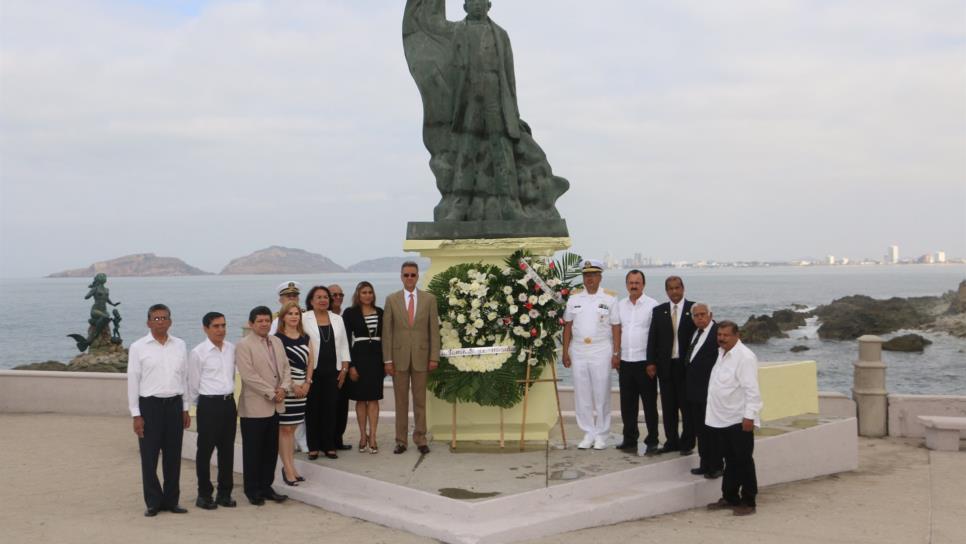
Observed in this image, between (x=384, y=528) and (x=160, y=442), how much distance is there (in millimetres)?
1801

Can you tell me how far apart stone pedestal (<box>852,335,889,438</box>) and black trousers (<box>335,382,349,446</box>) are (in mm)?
Result: 6303

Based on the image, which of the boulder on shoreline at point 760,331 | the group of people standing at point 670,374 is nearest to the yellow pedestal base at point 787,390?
the group of people standing at point 670,374

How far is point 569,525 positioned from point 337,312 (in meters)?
3.18

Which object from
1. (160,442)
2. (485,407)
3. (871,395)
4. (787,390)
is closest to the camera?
(160,442)

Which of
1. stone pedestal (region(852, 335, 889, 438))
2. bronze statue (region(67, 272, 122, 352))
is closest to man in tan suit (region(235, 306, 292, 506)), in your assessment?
stone pedestal (region(852, 335, 889, 438))

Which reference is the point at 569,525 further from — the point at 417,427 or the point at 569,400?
the point at 569,400

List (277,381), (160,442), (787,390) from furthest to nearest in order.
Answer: (787,390)
(277,381)
(160,442)

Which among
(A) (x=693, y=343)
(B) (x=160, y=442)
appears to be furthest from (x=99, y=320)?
(A) (x=693, y=343)

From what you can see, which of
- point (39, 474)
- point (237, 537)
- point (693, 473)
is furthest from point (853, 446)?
point (39, 474)

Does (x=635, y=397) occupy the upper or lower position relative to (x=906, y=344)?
upper

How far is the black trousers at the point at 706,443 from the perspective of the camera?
23.9 ft

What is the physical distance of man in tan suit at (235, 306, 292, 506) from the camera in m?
6.74

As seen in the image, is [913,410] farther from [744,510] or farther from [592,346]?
[592,346]

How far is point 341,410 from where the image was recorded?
27.0ft
